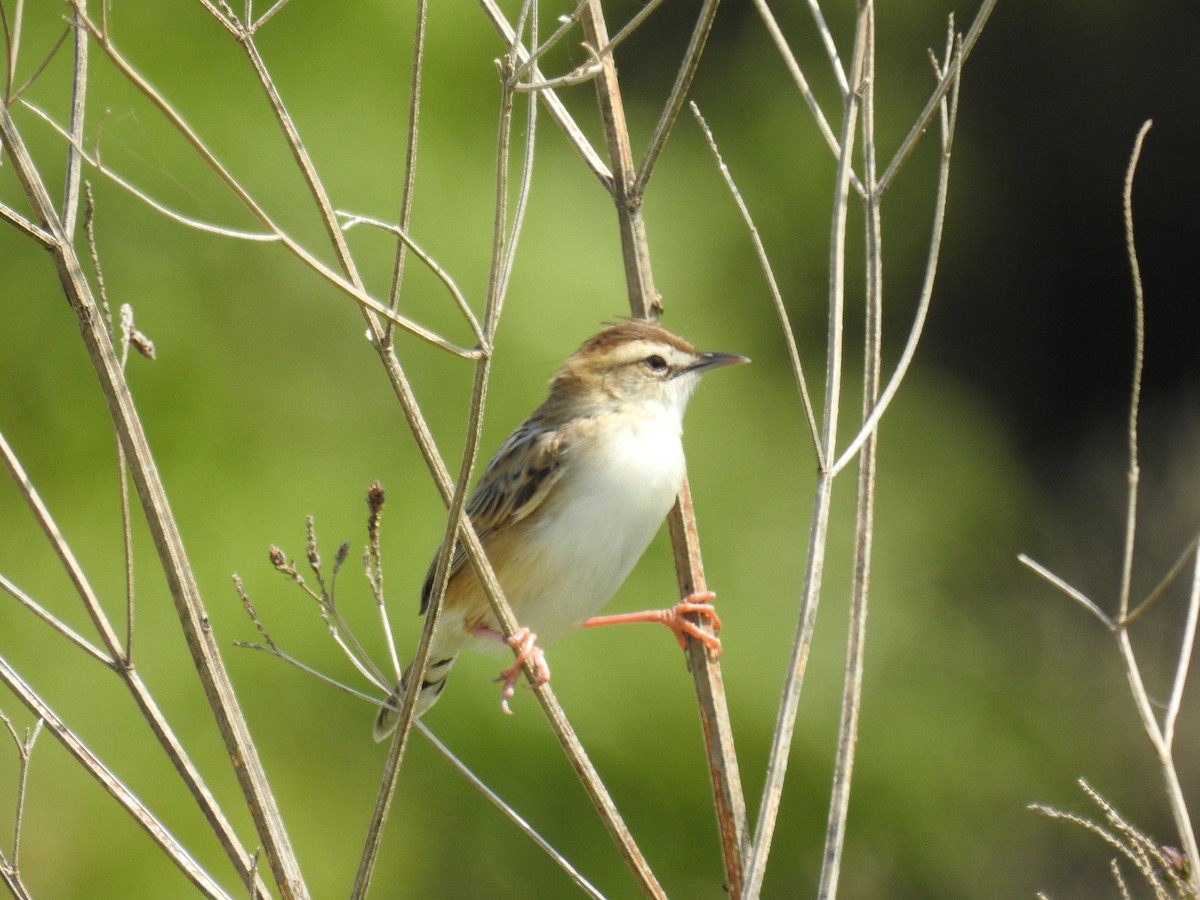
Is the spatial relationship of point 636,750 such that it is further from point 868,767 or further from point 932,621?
point 932,621

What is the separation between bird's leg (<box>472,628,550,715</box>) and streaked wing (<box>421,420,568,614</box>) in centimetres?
34

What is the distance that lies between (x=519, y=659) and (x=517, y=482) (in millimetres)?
790

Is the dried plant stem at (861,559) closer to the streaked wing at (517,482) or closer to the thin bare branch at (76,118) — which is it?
the thin bare branch at (76,118)

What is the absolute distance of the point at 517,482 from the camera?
4.38 metres

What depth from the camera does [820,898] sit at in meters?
2.38

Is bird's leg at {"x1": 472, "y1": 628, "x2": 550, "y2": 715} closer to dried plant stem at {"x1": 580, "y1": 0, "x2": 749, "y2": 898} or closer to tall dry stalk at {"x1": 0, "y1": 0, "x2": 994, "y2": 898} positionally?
tall dry stalk at {"x1": 0, "y1": 0, "x2": 994, "y2": 898}

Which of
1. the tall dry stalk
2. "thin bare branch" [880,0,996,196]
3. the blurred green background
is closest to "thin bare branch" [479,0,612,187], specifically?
the tall dry stalk

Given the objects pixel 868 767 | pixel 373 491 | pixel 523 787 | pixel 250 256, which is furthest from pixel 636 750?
pixel 373 491

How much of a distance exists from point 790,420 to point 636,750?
210cm

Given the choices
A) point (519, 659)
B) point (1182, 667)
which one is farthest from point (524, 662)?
point (1182, 667)

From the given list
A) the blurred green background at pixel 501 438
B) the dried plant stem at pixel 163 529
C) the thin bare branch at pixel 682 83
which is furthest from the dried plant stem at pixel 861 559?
the blurred green background at pixel 501 438

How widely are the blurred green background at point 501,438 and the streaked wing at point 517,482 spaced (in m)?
1.23

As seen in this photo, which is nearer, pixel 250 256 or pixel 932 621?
pixel 250 256

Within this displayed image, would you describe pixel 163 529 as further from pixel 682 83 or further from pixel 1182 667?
pixel 1182 667
